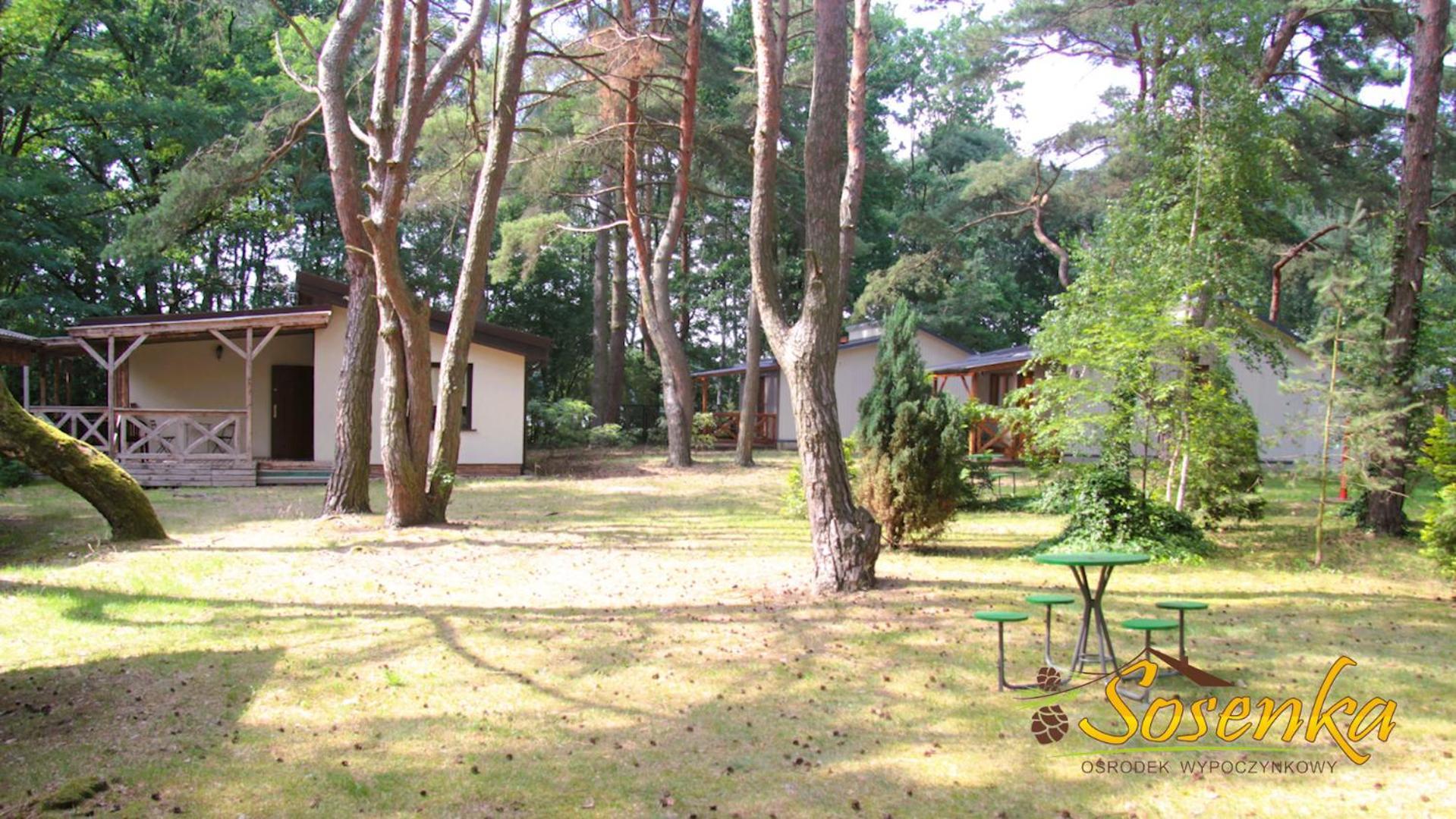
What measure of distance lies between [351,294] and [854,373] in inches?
719

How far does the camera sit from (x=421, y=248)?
3014cm

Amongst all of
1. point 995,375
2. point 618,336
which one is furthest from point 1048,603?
point 618,336

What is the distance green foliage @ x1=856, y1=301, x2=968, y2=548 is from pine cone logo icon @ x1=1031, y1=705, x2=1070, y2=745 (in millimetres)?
4310

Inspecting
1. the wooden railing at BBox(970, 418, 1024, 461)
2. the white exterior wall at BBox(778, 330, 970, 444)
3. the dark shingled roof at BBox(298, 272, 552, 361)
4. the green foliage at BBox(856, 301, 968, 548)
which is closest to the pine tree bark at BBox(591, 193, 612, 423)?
the white exterior wall at BBox(778, 330, 970, 444)

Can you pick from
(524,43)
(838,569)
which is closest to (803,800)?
(838,569)

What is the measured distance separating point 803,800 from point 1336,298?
7924 millimetres

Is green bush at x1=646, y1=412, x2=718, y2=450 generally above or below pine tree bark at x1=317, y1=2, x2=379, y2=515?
below

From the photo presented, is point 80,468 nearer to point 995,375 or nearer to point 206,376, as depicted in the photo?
point 206,376

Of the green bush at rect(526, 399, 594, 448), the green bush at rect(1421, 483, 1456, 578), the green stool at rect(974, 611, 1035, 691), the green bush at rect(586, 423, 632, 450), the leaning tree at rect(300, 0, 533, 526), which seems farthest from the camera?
the green bush at rect(586, 423, 632, 450)

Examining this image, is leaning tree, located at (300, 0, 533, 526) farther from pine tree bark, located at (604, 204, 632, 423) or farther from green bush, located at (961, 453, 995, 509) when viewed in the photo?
pine tree bark, located at (604, 204, 632, 423)

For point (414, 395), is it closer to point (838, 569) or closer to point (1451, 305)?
point (838, 569)

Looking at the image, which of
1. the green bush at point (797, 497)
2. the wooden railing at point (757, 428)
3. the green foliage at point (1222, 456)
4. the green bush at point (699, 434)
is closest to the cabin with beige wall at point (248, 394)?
the green bush at point (797, 497)

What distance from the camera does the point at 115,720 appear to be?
4.11 metres

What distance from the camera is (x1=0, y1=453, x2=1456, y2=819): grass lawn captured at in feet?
11.5
